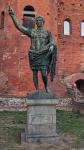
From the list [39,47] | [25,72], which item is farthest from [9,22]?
[39,47]

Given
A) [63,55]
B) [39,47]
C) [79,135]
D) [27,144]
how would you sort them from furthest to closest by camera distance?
[63,55] < [79,135] < [39,47] < [27,144]

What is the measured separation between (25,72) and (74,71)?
181 inches

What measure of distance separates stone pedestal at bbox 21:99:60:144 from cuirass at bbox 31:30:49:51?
165 cm

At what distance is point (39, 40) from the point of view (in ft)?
35.4

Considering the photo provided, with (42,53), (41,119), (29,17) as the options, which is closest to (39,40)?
(42,53)

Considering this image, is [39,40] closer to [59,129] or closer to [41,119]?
[41,119]

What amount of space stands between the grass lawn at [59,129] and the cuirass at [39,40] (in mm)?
2843

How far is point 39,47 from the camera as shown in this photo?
10.7m

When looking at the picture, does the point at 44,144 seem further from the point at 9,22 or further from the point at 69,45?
the point at 69,45

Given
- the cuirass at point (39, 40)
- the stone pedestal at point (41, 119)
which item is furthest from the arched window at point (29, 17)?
the stone pedestal at point (41, 119)

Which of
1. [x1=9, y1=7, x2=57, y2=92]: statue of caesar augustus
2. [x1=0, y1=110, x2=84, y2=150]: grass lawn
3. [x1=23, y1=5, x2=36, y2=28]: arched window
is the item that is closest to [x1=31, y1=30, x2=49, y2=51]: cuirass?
[x1=9, y1=7, x2=57, y2=92]: statue of caesar augustus

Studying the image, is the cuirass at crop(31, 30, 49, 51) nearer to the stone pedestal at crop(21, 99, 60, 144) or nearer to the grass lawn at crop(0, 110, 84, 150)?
the stone pedestal at crop(21, 99, 60, 144)

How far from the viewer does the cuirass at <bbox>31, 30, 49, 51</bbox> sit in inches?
423

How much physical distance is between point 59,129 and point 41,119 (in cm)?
223
